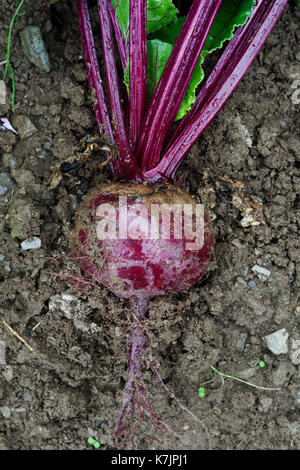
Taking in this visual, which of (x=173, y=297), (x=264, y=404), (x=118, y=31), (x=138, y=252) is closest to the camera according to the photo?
(x=138, y=252)

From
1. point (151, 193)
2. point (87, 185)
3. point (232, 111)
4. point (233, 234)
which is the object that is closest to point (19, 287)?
point (87, 185)

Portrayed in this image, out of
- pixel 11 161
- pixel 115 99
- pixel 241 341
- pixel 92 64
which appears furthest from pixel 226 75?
pixel 241 341

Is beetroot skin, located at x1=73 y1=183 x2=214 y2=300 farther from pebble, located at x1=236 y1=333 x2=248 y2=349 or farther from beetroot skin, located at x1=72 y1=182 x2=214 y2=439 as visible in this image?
pebble, located at x1=236 y1=333 x2=248 y2=349

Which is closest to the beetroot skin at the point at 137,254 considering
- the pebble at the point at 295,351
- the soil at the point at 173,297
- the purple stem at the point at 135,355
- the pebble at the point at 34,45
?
the purple stem at the point at 135,355

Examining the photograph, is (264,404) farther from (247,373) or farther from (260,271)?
(260,271)

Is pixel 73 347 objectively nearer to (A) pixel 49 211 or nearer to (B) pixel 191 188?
(A) pixel 49 211

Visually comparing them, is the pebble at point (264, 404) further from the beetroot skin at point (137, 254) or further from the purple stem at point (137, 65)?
the purple stem at point (137, 65)
